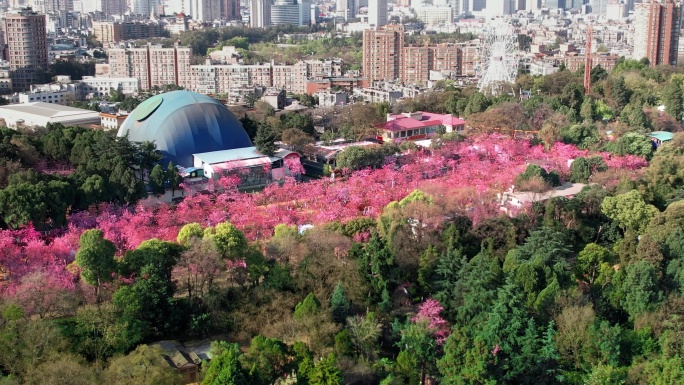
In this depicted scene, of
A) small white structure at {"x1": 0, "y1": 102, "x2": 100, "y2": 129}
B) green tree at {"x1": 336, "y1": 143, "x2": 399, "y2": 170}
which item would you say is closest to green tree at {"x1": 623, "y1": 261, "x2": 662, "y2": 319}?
green tree at {"x1": 336, "y1": 143, "x2": 399, "y2": 170}

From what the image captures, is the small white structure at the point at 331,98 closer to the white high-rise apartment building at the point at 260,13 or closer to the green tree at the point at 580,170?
the green tree at the point at 580,170

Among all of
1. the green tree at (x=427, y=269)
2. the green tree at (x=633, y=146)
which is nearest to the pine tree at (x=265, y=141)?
the green tree at (x=427, y=269)

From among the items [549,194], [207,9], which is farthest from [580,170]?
[207,9]

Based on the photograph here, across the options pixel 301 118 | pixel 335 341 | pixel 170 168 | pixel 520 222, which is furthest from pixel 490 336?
pixel 301 118

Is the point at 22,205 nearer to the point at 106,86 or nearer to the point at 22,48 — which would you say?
the point at 106,86

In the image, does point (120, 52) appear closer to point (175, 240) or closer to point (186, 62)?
point (186, 62)

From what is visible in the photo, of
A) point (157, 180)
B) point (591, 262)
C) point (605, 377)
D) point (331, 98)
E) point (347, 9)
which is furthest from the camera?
point (347, 9)
